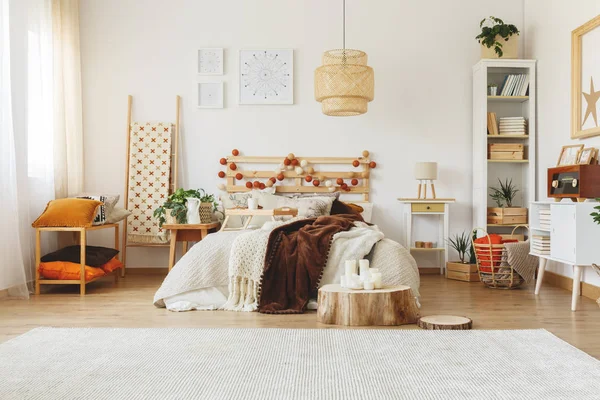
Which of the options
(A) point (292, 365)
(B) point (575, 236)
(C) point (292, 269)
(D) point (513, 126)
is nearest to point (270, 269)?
(C) point (292, 269)

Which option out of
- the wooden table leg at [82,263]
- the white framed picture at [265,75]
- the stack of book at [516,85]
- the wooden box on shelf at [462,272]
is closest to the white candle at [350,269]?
the wooden box on shelf at [462,272]

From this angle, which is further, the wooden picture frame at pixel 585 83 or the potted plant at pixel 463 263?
the potted plant at pixel 463 263

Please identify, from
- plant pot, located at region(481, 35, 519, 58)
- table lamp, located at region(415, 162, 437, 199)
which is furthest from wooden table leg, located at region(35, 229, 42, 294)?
plant pot, located at region(481, 35, 519, 58)

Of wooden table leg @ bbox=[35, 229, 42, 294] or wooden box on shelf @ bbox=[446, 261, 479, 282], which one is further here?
wooden box on shelf @ bbox=[446, 261, 479, 282]

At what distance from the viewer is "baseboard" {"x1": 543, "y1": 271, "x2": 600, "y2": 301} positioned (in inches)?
188

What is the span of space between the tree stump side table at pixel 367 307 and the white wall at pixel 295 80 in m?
2.76

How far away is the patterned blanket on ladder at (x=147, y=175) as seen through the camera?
634 cm

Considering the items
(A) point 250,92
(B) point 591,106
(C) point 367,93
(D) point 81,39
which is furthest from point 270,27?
(B) point 591,106

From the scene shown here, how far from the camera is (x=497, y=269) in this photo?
5320mm

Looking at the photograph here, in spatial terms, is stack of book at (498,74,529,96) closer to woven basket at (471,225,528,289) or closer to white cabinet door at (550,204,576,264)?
woven basket at (471,225,528,289)

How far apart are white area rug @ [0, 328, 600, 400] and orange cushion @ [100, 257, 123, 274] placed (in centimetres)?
213

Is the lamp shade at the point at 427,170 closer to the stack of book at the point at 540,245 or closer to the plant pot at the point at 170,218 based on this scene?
the stack of book at the point at 540,245

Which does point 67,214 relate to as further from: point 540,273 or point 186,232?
point 540,273

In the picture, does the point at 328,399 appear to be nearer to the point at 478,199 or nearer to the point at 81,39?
the point at 478,199
